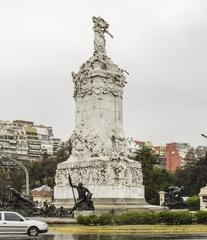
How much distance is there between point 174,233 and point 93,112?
63.6 ft

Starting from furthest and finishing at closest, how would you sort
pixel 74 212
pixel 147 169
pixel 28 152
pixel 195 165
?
pixel 28 152 < pixel 195 165 < pixel 147 169 < pixel 74 212

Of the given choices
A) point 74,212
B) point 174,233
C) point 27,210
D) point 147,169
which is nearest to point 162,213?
point 174,233

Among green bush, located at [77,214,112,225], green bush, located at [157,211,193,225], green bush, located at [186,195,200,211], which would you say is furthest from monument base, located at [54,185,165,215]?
green bush, located at [186,195,200,211]

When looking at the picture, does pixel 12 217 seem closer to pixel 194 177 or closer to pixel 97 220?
pixel 97 220

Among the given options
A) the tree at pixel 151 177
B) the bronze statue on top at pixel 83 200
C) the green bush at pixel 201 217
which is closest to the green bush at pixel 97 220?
the bronze statue on top at pixel 83 200

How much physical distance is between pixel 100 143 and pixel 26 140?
409ft

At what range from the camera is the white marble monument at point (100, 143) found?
44.7 meters

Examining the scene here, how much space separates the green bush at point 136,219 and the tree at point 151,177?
40.4 meters

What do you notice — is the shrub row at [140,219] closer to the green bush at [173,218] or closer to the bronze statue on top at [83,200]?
the green bush at [173,218]

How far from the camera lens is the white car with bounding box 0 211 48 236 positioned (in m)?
26.4

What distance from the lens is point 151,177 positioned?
76688 mm

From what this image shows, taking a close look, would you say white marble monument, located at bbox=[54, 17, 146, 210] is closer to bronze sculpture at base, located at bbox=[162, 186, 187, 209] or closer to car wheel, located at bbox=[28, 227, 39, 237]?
bronze sculpture at base, located at bbox=[162, 186, 187, 209]

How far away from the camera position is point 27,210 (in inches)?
1574

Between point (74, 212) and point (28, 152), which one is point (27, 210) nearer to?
point (74, 212)
